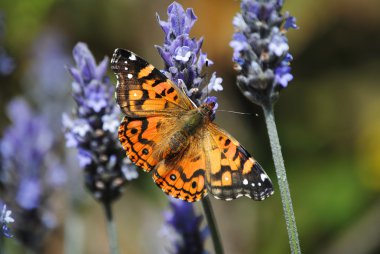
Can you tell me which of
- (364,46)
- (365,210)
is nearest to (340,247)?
(365,210)

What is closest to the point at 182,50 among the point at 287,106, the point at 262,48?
the point at 262,48

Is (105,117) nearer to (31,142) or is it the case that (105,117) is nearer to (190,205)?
(190,205)

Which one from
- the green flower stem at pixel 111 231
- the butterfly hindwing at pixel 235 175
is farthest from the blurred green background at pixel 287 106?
the butterfly hindwing at pixel 235 175

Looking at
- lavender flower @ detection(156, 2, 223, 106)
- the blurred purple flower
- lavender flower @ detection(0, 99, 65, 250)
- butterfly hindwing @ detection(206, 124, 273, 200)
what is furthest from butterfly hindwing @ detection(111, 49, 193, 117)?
the blurred purple flower

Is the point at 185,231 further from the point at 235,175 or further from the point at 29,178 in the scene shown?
the point at 29,178

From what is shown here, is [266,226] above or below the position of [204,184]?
below

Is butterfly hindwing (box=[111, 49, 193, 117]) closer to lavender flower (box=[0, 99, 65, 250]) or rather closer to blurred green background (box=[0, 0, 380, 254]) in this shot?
lavender flower (box=[0, 99, 65, 250])
